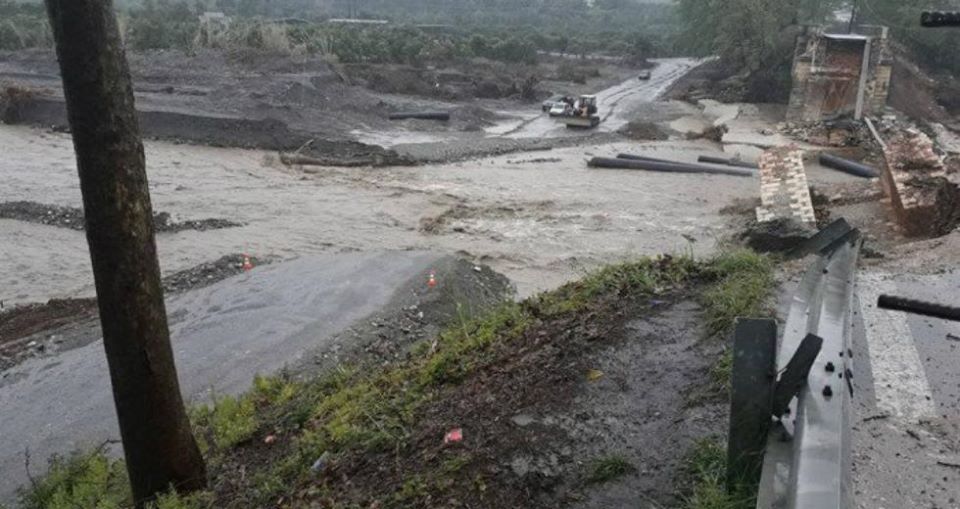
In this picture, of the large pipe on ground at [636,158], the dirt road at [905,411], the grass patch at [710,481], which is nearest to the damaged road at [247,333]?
the dirt road at [905,411]

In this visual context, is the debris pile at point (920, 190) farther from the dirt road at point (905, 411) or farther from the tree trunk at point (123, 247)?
the tree trunk at point (123, 247)

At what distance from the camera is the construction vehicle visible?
111ft

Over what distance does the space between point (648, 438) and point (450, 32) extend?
236 ft

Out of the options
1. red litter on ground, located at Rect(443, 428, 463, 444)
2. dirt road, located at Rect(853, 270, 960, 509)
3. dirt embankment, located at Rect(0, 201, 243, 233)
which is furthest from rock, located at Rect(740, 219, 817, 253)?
dirt embankment, located at Rect(0, 201, 243, 233)

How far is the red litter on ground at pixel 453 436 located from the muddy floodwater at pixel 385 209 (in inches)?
324

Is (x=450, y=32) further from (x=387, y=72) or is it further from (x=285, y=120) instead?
(x=285, y=120)

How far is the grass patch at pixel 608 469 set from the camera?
3785mm

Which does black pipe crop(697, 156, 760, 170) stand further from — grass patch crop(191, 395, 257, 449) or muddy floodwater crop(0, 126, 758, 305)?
grass patch crop(191, 395, 257, 449)

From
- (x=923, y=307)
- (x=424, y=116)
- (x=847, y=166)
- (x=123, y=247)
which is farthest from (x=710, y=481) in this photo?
(x=424, y=116)

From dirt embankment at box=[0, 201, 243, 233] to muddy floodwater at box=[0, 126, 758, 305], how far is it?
0.33 metres

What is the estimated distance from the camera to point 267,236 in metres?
17.0

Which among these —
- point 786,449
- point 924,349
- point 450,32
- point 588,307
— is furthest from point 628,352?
point 450,32

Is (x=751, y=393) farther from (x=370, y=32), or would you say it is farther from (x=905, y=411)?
(x=370, y=32)

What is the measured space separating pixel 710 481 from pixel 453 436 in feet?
4.77
